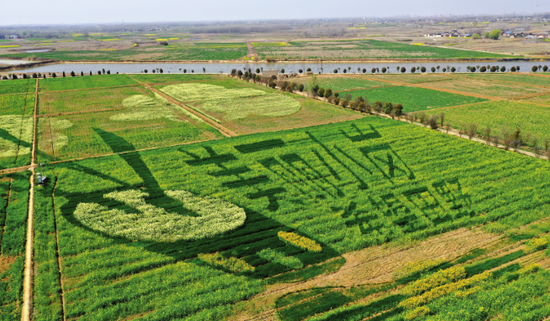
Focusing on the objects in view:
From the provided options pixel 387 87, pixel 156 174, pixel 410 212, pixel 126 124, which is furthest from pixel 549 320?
pixel 387 87

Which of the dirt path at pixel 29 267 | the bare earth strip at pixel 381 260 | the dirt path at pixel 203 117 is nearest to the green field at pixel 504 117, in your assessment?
the bare earth strip at pixel 381 260

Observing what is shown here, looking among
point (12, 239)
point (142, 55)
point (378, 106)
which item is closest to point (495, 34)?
point (378, 106)

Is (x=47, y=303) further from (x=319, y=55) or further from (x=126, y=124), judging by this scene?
(x=319, y=55)

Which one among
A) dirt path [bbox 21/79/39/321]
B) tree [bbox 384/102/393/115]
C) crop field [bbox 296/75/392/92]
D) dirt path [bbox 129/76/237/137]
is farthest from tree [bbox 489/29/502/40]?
dirt path [bbox 21/79/39/321]

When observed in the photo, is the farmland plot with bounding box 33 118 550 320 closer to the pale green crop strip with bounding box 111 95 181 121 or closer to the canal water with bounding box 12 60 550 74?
the pale green crop strip with bounding box 111 95 181 121

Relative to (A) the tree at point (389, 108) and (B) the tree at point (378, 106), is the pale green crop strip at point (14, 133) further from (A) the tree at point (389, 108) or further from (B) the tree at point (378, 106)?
(A) the tree at point (389, 108)
